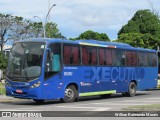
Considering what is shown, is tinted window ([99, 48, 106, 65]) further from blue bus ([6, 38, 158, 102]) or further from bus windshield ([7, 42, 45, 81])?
bus windshield ([7, 42, 45, 81])

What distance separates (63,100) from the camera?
22875mm

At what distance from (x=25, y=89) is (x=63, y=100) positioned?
2425mm

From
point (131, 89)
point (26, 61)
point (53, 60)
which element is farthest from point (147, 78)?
point (26, 61)

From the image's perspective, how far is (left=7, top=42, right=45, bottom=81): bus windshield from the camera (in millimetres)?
21281

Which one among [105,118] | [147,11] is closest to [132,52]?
[105,118]

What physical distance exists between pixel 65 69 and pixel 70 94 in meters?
1.34

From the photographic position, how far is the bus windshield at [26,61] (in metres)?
21.3

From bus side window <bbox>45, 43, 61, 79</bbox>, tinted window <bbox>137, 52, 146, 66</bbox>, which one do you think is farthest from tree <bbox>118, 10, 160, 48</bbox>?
bus side window <bbox>45, 43, 61, 79</bbox>

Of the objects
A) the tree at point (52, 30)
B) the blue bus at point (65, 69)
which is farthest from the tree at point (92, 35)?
the blue bus at point (65, 69)

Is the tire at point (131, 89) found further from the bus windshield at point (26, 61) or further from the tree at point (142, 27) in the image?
the tree at point (142, 27)

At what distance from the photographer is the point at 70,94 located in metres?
23.0

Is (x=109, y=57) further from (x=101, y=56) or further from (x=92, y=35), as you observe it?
(x=92, y=35)

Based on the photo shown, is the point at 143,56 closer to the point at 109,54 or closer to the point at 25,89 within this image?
the point at 109,54

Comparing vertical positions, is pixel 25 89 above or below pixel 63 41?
below
